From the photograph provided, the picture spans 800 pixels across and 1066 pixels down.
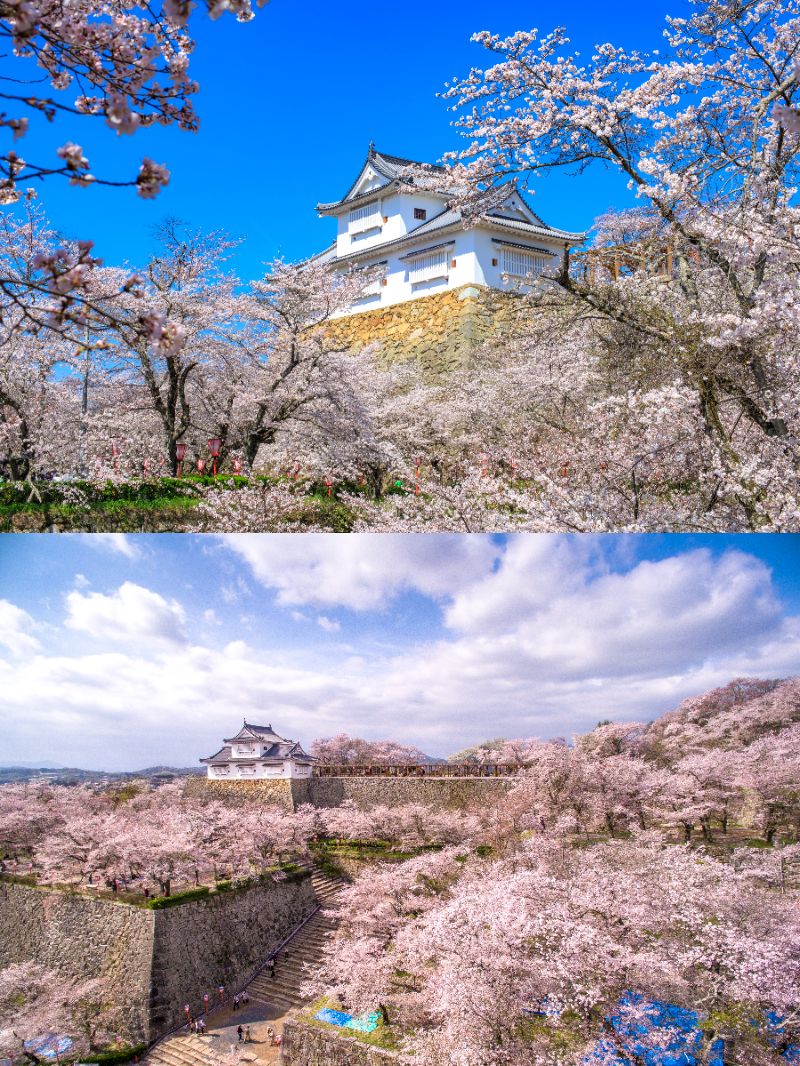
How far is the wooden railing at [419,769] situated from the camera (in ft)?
9.66

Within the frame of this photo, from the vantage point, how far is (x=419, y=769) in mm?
2979

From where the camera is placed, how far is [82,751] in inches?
117

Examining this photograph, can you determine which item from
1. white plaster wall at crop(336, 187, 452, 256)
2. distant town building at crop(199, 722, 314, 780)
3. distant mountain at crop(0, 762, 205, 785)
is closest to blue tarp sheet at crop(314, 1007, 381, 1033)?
distant town building at crop(199, 722, 314, 780)

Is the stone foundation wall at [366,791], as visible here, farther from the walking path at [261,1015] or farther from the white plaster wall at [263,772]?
the walking path at [261,1015]

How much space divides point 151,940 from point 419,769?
111 centimetres

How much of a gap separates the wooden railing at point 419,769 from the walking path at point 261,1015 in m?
0.52

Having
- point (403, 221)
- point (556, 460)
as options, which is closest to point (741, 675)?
point (556, 460)

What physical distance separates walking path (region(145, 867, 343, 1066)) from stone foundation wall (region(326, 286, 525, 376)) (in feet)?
42.7

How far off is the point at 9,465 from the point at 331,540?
4347mm

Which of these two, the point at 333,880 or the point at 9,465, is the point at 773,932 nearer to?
the point at 333,880

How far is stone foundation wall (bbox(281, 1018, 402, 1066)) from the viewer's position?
2469mm

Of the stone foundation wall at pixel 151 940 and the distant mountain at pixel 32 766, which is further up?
A: the distant mountain at pixel 32 766

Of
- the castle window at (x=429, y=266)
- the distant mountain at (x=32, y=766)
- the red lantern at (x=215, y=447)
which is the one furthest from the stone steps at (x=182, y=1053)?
the castle window at (x=429, y=266)

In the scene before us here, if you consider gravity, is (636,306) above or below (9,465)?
above
